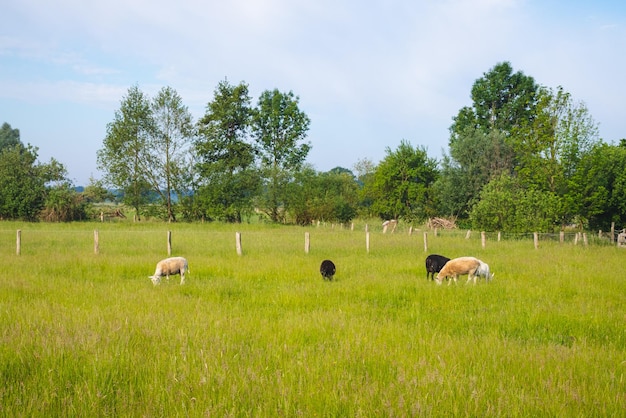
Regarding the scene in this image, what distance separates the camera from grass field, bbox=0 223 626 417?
13.8ft

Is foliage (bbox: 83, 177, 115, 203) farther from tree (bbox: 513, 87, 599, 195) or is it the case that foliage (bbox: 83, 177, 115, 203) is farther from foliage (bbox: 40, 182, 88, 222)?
tree (bbox: 513, 87, 599, 195)

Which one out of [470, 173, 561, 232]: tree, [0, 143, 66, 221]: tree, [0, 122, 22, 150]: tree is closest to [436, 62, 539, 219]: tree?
[470, 173, 561, 232]: tree

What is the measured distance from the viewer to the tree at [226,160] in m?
47.6

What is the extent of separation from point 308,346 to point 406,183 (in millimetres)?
42220

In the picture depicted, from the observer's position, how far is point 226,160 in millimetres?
49062

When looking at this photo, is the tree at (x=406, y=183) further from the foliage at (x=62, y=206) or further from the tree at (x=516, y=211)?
the foliage at (x=62, y=206)

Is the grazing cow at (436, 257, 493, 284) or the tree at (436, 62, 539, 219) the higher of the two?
the tree at (436, 62, 539, 219)

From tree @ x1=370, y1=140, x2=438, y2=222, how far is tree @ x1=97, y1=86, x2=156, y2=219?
25.8 metres

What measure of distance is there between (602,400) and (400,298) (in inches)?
267

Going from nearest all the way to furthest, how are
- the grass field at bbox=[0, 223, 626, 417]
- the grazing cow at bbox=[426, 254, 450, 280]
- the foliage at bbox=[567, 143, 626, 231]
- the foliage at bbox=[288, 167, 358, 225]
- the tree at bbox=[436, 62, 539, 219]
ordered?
the grass field at bbox=[0, 223, 626, 417], the grazing cow at bbox=[426, 254, 450, 280], the foliage at bbox=[567, 143, 626, 231], the tree at bbox=[436, 62, 539, 219], the foliage at bbox=[288, 167, 358, 225]

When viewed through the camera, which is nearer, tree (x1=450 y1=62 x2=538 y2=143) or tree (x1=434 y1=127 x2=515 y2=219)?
tree (x1=434 y1=127 x2=515 y2=219)

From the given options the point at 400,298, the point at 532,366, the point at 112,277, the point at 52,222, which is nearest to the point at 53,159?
the point at 52,222

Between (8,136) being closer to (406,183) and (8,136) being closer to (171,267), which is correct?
(406,183)

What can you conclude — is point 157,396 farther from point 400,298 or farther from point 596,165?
point 596,165
